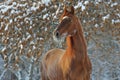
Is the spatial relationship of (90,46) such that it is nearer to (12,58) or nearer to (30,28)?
(30,28)

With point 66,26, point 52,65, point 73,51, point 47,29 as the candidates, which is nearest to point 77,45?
point 73,51

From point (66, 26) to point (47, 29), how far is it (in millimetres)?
3466

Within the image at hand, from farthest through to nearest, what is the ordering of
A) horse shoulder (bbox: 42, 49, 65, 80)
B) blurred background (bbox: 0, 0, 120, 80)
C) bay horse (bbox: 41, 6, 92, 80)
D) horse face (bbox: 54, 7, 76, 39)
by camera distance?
blurred background (bbox: 0, 0, 120, 80) < horse shoulder (bbox: 42, 49, 65, 80) < bay horse (bbox: 41, 6, 92, 80) < horse face (bbox: 54, 7, 76, 39)

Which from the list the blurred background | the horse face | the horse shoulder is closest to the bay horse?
the horse face

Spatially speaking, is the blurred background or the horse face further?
the blurred background

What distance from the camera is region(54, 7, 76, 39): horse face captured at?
410 cm

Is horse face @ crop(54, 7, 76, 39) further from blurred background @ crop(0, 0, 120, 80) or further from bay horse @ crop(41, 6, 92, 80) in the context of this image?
blurred background @ crop(0, 0, 120, 80)

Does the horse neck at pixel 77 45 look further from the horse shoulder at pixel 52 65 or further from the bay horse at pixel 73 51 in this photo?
the horse shoulder at pixel 52 65

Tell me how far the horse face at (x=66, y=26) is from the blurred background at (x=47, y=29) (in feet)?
9.35

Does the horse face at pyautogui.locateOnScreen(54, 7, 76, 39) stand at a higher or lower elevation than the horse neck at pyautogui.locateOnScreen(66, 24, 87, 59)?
higher

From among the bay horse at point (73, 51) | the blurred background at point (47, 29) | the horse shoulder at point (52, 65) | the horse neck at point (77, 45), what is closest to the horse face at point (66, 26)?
the bay horse at point (73, 51)

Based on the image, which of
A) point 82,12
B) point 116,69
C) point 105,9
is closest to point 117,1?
point 105,9

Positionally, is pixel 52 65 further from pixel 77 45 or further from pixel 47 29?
pixel 47 29

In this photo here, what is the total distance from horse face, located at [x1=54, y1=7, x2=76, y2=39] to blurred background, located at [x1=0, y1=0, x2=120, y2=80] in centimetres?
285
